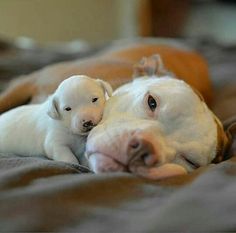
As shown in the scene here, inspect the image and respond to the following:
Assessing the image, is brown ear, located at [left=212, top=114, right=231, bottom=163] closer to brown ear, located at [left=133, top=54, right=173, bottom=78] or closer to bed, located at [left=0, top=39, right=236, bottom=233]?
bed, located at [left=0, top=39, right=236, bottom=233]

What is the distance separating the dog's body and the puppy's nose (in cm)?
49

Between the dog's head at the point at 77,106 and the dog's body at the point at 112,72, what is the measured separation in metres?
0.35

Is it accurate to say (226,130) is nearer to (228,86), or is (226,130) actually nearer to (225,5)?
(228,86)

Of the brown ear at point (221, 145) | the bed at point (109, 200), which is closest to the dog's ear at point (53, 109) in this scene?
the bed at point (109, 200)

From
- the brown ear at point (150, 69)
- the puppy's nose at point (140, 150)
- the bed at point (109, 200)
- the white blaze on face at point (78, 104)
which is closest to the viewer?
the bed at point (109, 200)

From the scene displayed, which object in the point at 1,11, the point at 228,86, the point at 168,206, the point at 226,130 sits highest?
the point at 168,206

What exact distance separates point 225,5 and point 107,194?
11.4 feet

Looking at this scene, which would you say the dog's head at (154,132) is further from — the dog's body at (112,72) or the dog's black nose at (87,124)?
the dog's body at (112,72)

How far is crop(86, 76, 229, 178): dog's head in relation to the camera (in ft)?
3.01

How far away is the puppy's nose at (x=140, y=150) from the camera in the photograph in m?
0.90

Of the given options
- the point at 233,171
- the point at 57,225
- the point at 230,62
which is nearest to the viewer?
the point at 57,225

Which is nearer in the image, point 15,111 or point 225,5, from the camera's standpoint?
point 15,111

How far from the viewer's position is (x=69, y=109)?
1.02 m

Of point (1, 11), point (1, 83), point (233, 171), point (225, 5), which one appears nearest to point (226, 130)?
point (233, 171)
